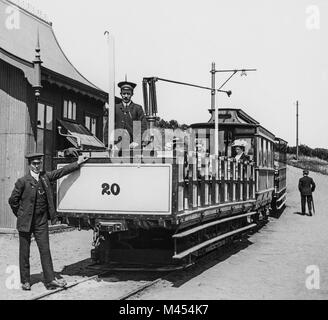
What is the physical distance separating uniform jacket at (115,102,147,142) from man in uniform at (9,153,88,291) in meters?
1.62

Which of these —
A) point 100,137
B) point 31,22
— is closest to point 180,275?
point 100,137

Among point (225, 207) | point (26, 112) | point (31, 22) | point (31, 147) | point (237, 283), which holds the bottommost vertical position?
point (237, 283)

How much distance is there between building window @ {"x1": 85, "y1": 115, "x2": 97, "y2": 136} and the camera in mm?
16391

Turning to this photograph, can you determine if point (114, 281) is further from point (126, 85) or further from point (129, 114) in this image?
point (126, 85)

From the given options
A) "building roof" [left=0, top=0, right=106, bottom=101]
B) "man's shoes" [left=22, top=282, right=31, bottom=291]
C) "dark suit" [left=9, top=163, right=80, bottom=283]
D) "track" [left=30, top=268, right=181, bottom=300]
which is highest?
"building roof" [left=0, top=0, right=106, bottom=101]

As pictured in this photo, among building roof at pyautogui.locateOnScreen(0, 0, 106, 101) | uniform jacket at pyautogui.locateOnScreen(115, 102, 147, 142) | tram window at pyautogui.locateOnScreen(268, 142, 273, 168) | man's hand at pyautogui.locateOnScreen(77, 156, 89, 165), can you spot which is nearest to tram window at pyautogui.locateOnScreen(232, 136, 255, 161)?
tram window at pyautogui.locateOnScreen(268, 142, 273, 168)

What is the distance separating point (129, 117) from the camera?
348 inches

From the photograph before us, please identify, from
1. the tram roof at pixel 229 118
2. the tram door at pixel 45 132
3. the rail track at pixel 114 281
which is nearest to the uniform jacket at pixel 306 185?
the tram roof at pixel 229 118

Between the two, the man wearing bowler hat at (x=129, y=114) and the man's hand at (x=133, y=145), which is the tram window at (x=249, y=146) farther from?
the man's hand at (x=133, y=145)

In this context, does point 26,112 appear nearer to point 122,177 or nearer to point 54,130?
point 54,130

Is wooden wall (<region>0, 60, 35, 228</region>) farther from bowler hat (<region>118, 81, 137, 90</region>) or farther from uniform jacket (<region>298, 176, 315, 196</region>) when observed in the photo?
uniform jacket (<region>298, 176, 315, 196</region>)

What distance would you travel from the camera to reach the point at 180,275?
8.92 meters
